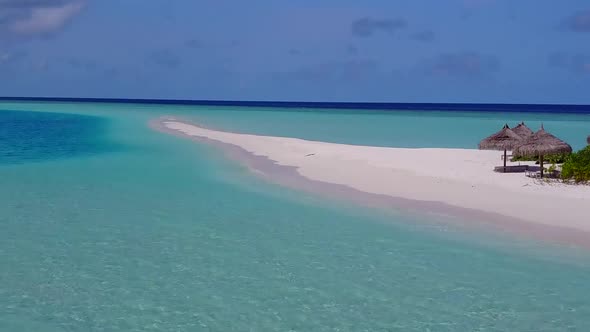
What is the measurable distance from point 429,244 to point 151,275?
503cm

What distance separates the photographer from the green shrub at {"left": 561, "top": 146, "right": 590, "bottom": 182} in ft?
53.3

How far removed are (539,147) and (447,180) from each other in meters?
3.49

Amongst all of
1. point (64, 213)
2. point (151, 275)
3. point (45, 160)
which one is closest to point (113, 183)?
point (64, 213)

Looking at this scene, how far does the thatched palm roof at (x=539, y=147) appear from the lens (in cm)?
1864

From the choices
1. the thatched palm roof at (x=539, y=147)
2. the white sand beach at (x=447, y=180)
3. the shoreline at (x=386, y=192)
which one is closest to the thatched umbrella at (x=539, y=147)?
the thatched palm roof at (x=539, y=147)

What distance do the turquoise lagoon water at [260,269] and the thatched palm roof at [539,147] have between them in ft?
24.9

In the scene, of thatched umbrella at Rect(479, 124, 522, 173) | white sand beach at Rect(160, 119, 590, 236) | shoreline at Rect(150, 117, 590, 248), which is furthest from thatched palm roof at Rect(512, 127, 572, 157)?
thatched umbrella at Rect(479, 124, 522, 173)

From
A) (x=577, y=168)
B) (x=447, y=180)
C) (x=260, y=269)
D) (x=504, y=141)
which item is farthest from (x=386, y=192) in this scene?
(x=504, y=141)

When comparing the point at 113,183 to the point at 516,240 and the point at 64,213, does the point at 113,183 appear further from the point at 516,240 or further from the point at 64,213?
the point at 516,240

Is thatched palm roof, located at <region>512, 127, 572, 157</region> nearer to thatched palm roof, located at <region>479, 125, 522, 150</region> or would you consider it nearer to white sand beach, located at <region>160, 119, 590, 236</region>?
white sand beach, located at <region>160, 119, 590, 236</region>

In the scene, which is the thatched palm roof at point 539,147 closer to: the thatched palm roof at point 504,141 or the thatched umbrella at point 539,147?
the thatched umbrella at point 539,147

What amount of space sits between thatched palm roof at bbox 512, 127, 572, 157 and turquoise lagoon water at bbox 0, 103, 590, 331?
7.59 metres

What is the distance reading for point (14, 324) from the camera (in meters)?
7.27

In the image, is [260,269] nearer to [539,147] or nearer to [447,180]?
[447,180]
